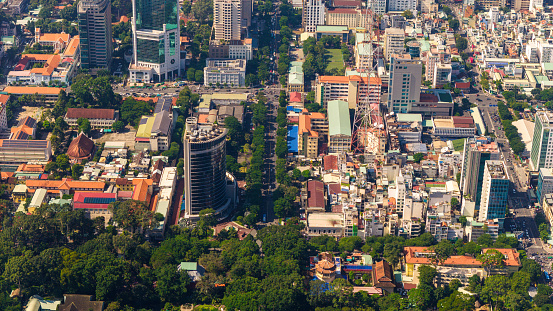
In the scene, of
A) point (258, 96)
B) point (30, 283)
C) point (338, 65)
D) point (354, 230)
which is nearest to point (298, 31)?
point (338, 65)

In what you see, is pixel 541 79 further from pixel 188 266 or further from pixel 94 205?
pixel 94 205

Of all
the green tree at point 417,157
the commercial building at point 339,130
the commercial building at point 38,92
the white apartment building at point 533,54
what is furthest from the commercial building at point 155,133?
the white apartment building at point 533,54

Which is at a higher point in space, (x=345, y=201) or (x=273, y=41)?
(x=273, y=41)

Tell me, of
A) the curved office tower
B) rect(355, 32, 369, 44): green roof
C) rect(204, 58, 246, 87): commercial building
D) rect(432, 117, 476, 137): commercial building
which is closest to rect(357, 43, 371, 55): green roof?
rect(355, 32, 369, 44): green roof

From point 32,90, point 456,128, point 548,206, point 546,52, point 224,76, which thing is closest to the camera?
point 548,206

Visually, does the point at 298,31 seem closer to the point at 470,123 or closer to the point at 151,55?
the point at 151,55

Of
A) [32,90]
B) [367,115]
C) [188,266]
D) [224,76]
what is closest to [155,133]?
[224,76]

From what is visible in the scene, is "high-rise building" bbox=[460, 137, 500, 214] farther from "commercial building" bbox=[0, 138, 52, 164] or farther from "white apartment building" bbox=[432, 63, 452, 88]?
"commercial building" bbox=[0, 138, 52, 164]

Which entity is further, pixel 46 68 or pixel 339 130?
pixel 46 68
